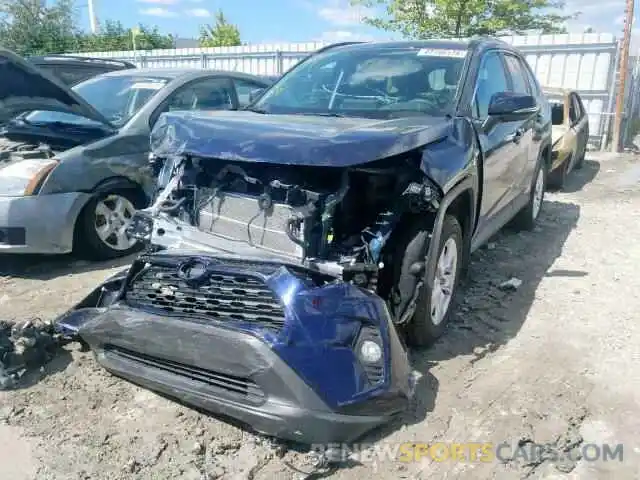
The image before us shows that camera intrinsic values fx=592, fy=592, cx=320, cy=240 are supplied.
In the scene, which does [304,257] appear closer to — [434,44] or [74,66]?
[434,44]

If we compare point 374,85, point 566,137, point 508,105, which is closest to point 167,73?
point 374,85

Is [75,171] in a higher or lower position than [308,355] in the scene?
higher

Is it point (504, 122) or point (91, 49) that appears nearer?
point (504, 122)

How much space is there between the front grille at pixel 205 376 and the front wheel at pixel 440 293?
1.03m

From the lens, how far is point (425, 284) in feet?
10.3

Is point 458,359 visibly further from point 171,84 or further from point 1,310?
point 171,84

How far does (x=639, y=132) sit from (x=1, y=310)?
13.8m

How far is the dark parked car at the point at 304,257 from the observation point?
8.11ft

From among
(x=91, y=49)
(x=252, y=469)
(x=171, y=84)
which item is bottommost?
(x=252, y=469)

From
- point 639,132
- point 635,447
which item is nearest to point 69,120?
point 635,447

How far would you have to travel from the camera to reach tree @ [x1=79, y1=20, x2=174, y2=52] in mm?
27172

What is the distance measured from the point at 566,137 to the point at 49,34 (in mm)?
25976

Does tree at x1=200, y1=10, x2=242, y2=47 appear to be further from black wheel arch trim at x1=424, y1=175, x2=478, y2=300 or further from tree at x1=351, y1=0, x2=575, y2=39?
black wheel arch trim at x1=424, y1=175, x2=478, y2=300

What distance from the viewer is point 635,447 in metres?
2.76
